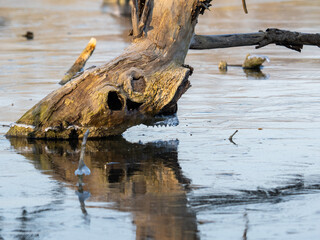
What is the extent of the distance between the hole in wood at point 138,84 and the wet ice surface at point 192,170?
591 mm

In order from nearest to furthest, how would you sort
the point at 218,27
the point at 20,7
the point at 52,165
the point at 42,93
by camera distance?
the point at 52,165, the point at 42,93, the point at 218,27, the point at 20,7

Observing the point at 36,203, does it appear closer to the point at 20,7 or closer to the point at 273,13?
the point at 273,13

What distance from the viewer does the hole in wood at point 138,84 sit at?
28.5ft

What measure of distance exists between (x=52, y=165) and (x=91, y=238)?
2.48 metres

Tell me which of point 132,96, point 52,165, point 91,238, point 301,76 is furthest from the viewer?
point 301,76

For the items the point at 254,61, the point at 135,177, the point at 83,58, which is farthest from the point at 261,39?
the point at 254,61

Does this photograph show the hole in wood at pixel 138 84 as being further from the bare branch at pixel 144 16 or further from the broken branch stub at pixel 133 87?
the bare branch at pixel 144 16

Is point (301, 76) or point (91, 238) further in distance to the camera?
point (301, 76)

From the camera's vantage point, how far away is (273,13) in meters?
30.1

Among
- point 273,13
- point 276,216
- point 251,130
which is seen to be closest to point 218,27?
point 273,13

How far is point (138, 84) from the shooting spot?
28.6ft

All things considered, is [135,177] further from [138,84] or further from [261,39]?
[261,39]

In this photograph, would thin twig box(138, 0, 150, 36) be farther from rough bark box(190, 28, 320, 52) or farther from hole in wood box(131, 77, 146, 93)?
rough bark box(190, 28, 320, 52)

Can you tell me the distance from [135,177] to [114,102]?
6.98 feet
